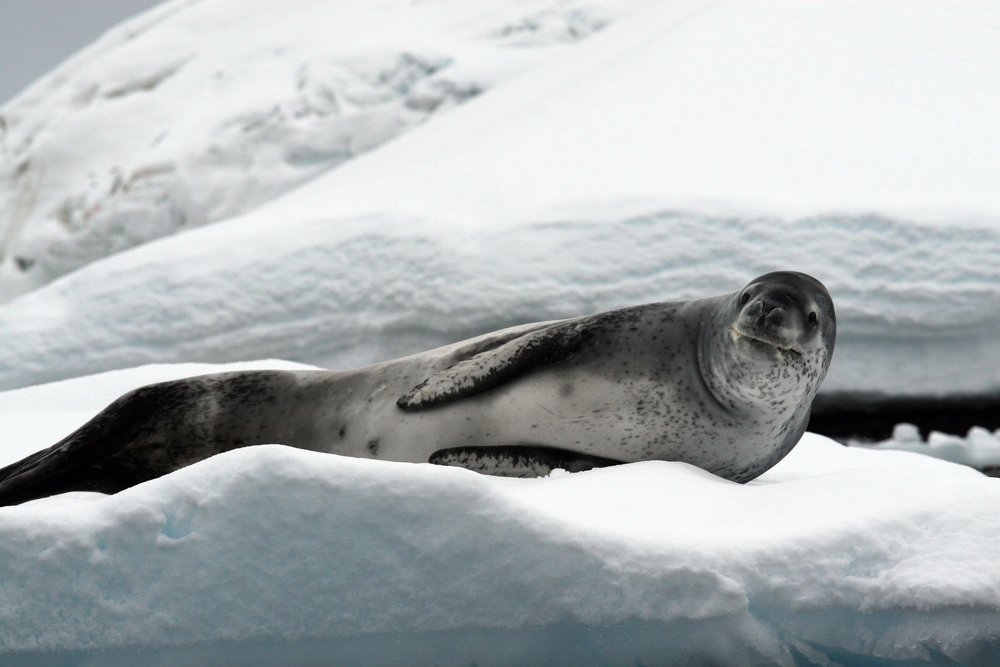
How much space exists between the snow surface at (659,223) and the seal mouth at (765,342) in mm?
1515

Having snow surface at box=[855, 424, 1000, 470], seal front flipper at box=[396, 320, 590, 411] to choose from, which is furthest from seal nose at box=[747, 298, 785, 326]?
snow surface at box=[855, 424, 1000, 470]

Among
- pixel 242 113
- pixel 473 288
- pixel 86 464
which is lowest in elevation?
pixel 473 288

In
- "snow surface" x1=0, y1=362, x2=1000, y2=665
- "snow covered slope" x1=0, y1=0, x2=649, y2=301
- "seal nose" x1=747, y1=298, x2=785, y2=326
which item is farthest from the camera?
"snow covered slope" x1=0, y1=0, x2=649, y2=301

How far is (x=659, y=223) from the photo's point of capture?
3420 millimetres

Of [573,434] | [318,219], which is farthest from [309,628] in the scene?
[318,219]

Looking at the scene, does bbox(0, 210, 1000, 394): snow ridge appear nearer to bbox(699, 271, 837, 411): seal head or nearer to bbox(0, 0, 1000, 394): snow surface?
bbox(0, 0, 1000, 394): snow surface

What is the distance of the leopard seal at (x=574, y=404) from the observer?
1857mm

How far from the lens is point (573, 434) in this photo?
198 cm

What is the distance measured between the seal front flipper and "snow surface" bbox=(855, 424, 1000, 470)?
1.67 m

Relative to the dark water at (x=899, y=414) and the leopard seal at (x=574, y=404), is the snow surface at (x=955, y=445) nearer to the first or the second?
the dark water at (x=899, y=414)

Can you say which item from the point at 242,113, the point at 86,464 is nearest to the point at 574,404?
the point at 86,464

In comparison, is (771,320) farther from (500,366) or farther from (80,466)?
(80,466)

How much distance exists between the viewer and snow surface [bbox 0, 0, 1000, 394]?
331cm

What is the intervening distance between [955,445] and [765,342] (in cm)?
177
